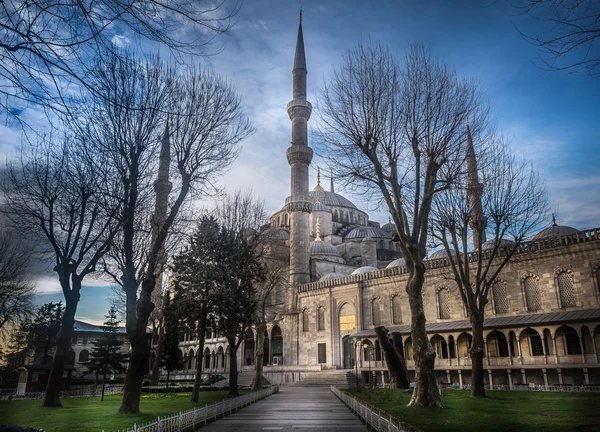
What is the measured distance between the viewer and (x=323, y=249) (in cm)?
4909

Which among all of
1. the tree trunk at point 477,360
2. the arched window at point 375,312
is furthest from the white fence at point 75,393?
the tree trunk at point 477,360

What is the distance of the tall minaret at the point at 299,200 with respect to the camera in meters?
42.5

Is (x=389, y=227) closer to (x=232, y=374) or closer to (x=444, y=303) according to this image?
(x=444, y=303)

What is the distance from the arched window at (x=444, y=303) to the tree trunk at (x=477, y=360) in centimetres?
1336

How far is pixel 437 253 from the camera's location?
1543 inches

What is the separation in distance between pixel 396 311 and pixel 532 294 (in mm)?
10389

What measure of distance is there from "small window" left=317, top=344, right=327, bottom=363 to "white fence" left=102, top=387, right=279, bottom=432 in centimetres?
2022

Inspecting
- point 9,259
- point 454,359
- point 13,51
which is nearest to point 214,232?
point 9,259

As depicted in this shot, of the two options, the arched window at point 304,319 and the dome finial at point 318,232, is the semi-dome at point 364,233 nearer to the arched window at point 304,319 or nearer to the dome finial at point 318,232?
the dome finial at point 318,232

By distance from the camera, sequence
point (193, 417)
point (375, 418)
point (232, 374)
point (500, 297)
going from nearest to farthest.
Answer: point (375, 418), point (193, 417), point (232, 374), point (500, 297)

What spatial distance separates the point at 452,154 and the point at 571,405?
8737mm

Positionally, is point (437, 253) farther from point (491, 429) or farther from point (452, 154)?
point (491, 429)

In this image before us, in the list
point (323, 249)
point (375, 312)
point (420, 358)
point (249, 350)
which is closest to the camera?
point (420, 358)

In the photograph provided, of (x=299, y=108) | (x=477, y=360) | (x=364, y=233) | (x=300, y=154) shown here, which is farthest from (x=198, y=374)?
(x=364, y=233)
